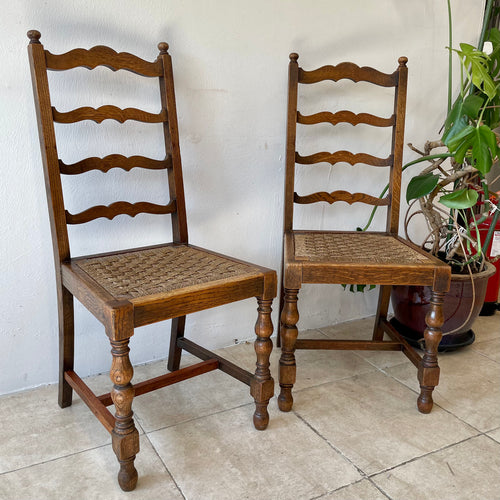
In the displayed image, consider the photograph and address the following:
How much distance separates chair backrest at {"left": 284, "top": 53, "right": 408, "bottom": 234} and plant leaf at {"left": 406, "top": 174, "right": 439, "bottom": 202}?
0.17 ft

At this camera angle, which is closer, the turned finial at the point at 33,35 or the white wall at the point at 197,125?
the turned finial at the point at 33,35

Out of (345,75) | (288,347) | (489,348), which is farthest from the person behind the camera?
(489,348)

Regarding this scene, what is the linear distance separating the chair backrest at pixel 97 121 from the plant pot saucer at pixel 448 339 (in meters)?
1.05

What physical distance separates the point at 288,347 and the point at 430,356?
18.1 inches

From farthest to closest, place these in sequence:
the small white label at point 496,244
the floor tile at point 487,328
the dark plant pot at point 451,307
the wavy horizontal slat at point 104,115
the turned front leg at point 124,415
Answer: the small white label at point 496,244
the floor tile at point 487,328
the dark plant pot at point 451,307
the wavy horizontal slat at point 104,115
the turned front leg at point 124,415

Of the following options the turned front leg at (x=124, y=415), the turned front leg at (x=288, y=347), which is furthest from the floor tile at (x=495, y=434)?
the turned front leg at (x=124, y=415)

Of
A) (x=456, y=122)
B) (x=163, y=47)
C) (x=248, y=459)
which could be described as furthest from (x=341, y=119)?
(x=248, y=459)

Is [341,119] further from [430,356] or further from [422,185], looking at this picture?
[430,356]

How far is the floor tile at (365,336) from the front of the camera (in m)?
2.01

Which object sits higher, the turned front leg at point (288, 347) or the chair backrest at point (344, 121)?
the chair backrest at point (344, 121)

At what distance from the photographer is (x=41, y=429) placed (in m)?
1.54

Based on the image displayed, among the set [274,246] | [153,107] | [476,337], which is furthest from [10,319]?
[476,337]

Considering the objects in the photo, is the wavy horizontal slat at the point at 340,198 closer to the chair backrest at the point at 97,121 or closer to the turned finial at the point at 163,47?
the chair backrest at the point at 97,121

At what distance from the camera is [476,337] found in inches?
88.7
